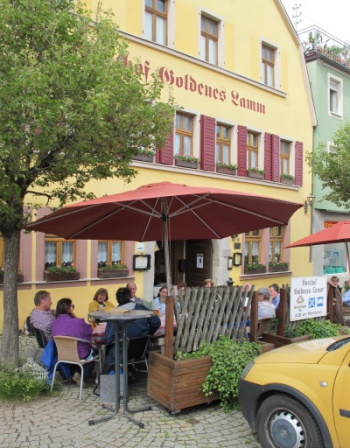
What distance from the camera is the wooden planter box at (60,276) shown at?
10.3 metres

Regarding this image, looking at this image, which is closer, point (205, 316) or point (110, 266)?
point (205, 316)

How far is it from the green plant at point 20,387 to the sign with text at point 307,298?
348cm

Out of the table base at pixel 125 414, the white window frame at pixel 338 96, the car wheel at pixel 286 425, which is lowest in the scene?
the table base at pixel 125 414

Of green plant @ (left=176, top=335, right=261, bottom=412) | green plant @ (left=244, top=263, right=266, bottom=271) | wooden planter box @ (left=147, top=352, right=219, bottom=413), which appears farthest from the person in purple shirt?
green plant @ (left=244, top=263, right=266, bottom=271)

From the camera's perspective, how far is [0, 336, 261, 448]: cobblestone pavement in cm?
422

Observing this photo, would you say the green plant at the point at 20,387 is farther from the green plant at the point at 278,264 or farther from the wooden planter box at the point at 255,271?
the green plant at the point at 278,264

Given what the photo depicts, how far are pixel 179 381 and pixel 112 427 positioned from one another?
82 centimetres

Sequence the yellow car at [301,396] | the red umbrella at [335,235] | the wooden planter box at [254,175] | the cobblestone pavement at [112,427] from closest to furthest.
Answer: the yellow car at [301,396]
the cobblestone pavement at [112,427]
the red umbrella at [335,235]
the wooden planter box at [254,175]

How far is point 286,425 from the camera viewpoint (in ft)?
12.3

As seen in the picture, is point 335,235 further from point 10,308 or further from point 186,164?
point 186,164

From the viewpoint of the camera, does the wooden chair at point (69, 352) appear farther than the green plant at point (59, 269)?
No

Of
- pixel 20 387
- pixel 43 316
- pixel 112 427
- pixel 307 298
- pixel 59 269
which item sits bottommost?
pixel 112 427

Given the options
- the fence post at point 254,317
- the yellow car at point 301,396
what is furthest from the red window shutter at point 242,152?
the yellow car at point 301,396

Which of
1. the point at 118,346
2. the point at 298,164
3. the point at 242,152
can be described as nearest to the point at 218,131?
the point at 242,152
